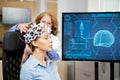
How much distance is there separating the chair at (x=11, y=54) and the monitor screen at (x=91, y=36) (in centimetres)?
43

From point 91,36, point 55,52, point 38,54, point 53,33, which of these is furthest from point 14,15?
point 38,54

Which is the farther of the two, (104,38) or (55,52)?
(104,38)

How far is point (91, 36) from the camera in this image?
221 cm

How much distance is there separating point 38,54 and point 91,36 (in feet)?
2.04

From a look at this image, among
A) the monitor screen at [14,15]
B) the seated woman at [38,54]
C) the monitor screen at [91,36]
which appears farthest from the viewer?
the monitor screen at [14,15]

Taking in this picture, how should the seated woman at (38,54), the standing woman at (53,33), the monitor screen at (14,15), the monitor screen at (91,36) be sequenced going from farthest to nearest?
the monitor screen at (14,15) < the monitor screen at (91,36) < the standing woman at (53,33) < the seated woman at (38,54)

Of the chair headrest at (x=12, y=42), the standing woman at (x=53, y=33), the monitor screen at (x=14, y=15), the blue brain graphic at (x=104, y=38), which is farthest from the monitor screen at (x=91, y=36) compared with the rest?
the monitor screen at (x=14, y=15)

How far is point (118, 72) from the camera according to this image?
232cm

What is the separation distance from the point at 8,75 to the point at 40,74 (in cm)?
39

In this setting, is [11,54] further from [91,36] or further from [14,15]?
[14,15]

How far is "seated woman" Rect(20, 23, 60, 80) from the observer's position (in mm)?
1715

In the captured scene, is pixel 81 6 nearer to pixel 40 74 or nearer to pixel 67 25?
pixel 67 25

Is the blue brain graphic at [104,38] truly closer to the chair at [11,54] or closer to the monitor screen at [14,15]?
the chair at [11,54]

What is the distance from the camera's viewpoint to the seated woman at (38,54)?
1715 mm
